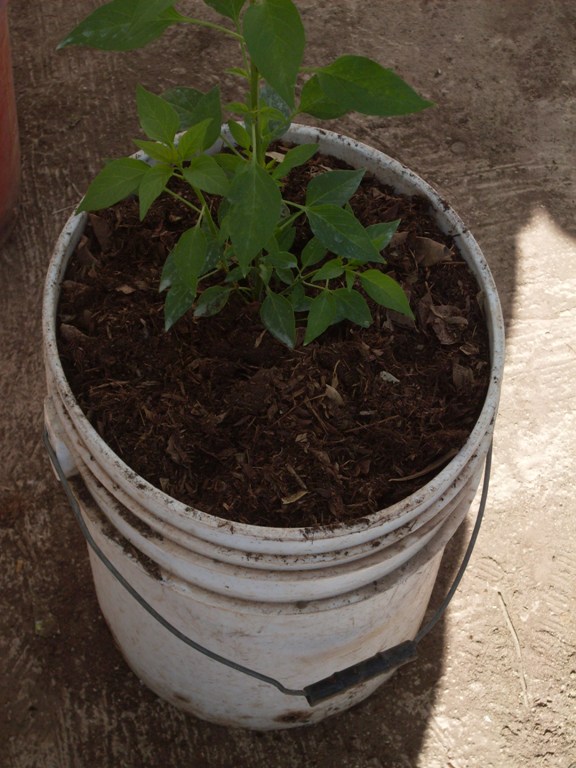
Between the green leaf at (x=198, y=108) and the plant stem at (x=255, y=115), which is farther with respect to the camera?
the green leaf at (x=198, y=108)

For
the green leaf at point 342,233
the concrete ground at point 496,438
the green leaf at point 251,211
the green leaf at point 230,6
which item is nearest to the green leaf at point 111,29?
the green leaf at point 230,6

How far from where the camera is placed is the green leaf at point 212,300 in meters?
1.38

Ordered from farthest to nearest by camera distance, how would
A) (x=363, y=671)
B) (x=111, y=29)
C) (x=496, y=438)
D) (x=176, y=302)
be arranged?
(x=496, y=438)
(x=363, y=671)
(x=176, y=302)
(x=111, y=29)

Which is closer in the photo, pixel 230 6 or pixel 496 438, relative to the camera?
pixel 230 6

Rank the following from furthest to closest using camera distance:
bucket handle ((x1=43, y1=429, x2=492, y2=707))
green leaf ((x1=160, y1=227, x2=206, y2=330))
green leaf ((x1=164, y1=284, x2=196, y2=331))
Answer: bucket handle ((x1=43, y1=429, x2=492, y2=707)) < green leaf ((x1=164, y1=284, x2=196, y2=331)) < green leaf ((x1=160, y1=227, x2=206, y2=330))

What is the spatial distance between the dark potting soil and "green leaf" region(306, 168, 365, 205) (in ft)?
0.65

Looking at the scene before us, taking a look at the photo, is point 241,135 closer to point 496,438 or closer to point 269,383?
point 269,383

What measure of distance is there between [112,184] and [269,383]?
1.24ft

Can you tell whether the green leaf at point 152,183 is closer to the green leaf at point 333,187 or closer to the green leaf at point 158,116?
the green leaf at point 158,116

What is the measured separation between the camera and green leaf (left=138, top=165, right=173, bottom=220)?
113 centimetres

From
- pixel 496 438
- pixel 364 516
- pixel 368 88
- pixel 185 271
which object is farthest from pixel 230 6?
pixel 496 438

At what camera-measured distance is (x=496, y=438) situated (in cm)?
234

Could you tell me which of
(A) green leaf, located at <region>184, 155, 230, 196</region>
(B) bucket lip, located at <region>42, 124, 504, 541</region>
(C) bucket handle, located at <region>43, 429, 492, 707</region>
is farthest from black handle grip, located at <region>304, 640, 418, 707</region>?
(A) green leaf, located at <region>184, 155, 230, 196</region>

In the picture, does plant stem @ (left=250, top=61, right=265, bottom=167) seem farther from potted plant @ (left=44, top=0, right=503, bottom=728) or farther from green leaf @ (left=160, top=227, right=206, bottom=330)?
green leaf @ (left=160, top=227, right=206, bottom=330)
